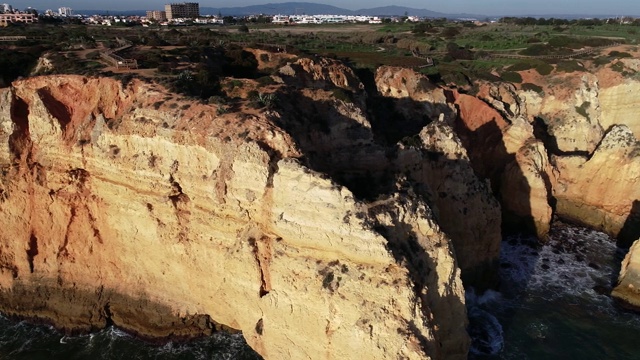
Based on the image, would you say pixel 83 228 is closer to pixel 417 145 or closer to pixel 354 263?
pixel 354 263

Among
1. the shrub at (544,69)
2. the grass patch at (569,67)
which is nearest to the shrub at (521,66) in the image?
the shrub at (544,69)

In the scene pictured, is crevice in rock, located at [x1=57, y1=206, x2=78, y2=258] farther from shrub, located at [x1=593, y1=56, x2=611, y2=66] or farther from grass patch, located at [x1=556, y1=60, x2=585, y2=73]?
shrub, located at [x1=593, y1=56, x2=611, y2=66]

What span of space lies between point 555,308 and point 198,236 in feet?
71.1

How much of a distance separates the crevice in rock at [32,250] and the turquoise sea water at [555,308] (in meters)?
25.4

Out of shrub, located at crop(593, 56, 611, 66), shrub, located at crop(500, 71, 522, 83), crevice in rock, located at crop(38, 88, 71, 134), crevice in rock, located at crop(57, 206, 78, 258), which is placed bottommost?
crevice in rock, located at crop(57, 206, 78, 258)

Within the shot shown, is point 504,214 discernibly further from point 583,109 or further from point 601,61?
point 601,61

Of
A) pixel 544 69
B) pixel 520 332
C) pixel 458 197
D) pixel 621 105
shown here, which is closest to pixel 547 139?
pixel 544 69

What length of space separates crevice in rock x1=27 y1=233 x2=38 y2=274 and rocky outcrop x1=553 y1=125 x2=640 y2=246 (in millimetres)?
38446

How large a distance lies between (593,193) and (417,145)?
20.9 meters

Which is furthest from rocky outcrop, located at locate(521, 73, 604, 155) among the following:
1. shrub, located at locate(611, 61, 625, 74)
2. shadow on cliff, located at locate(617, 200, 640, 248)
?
shadow on cliff, located at locate(617, 200, 640, 248)

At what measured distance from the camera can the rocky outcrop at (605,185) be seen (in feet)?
123

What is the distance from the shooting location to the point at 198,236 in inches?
928

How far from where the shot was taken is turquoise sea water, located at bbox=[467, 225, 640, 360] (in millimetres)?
25734

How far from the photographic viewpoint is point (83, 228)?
2720cm
